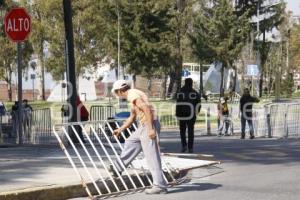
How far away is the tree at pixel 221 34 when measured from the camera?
60.5m

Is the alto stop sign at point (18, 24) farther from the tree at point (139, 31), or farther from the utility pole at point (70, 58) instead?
the tree at point (139, 31)

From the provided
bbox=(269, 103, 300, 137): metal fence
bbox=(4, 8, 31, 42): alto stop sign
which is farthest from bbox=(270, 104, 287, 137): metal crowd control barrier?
bbox=(4, 8, 31, 42): alto stop sign

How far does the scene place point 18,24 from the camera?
15.6 m

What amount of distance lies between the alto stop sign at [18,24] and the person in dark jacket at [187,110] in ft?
13.0

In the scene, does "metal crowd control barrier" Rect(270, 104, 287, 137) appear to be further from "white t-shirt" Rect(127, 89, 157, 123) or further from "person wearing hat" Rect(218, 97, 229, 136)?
"white t-shirt" Rect(127, 89, 157, 123)

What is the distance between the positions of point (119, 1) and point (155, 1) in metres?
3.06

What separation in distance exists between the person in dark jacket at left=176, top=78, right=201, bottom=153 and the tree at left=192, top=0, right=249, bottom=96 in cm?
4483

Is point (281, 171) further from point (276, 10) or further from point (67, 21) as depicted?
point (276, 10)

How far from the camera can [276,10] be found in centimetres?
7112

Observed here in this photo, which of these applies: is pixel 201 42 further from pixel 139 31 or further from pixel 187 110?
pixel 187 110

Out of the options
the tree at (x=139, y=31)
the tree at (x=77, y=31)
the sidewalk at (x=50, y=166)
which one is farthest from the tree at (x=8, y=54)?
the sidewalk at (x=50, y=166)

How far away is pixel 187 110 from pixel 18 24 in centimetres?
445

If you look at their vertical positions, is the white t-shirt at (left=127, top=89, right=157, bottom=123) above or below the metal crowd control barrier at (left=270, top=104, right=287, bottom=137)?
above

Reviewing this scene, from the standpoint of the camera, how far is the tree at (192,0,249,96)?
199 ft
